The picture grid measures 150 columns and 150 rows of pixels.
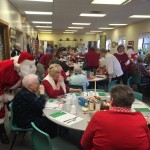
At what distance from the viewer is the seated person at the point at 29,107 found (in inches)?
99.4

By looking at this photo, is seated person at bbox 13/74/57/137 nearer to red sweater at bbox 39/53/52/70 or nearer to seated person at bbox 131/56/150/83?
red sweater at bbox 39/53/52/70

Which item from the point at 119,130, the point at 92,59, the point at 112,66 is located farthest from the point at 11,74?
the point at 92,59

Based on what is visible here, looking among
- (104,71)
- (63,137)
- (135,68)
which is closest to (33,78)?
(63,137)

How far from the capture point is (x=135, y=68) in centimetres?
579

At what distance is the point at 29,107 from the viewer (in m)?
2.55

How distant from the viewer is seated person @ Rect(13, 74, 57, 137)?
99.4 inches

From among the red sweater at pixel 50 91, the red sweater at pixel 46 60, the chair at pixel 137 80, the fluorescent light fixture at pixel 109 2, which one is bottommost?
the chair at pixel 137 80

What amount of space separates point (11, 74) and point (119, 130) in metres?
2.02

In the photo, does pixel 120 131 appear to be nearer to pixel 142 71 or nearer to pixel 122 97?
pixel 122 97

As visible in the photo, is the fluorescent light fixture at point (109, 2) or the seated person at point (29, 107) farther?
the fluorescent light fixture at point (109, 2)

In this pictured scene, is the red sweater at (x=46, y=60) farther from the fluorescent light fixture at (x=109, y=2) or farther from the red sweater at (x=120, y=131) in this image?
the red sweater at (x=120, y=131)

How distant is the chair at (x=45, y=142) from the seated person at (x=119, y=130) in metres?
0.40

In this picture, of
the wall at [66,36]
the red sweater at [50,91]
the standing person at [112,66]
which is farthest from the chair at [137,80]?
the wall at [66,36]

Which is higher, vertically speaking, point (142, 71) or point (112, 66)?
point (112, 66)
